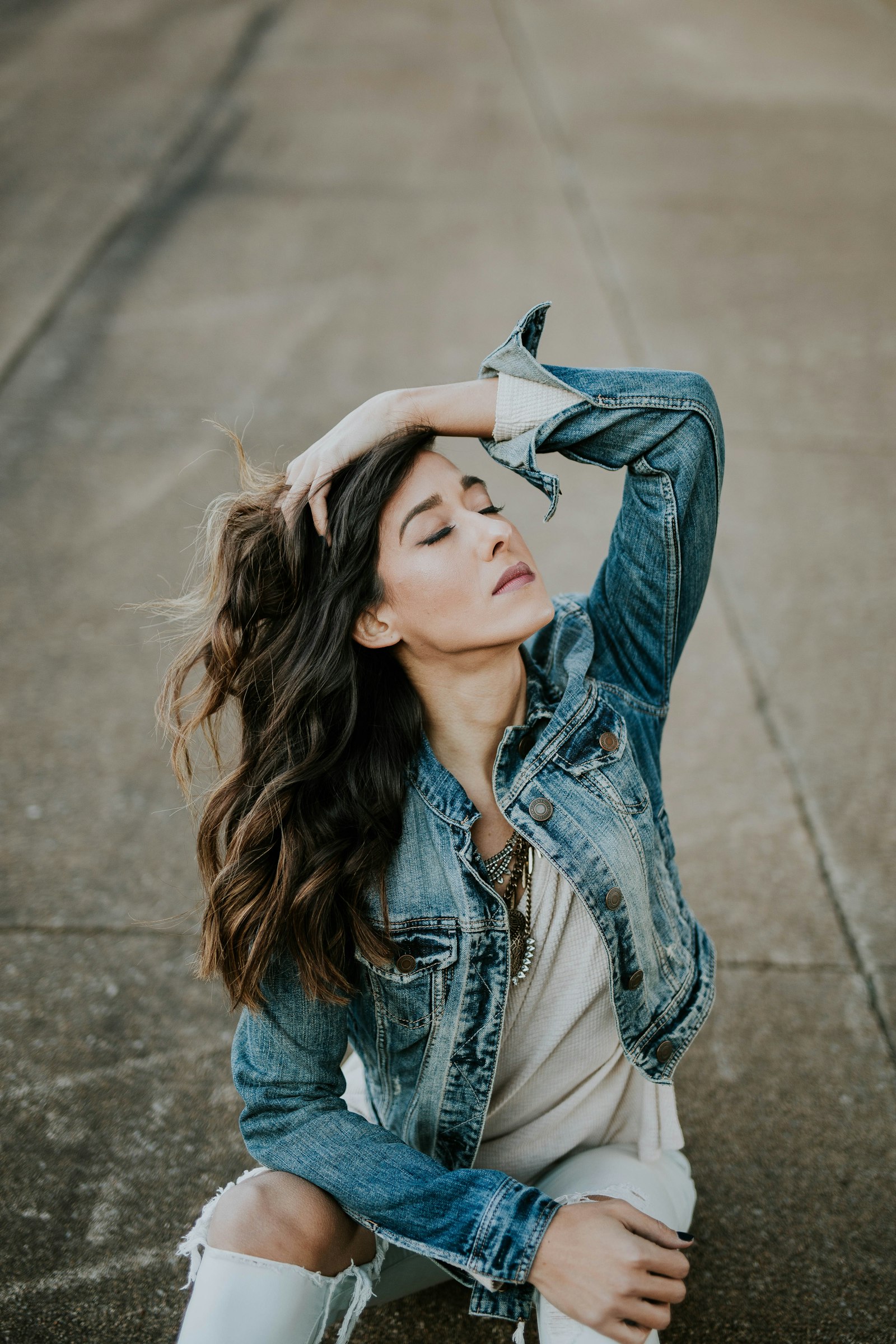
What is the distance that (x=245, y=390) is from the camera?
19.0 feet

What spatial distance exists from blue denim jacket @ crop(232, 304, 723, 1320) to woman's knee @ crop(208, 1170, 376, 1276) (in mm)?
33

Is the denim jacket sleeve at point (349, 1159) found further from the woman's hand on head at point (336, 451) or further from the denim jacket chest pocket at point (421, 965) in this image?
the woman's hand on head at point (336, 451)

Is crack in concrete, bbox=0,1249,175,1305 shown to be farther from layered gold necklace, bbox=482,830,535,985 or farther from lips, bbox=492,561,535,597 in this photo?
lips, bbox=492,561,535,597

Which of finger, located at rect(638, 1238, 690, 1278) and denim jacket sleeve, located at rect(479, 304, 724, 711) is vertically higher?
denim jacket sleeve, located at rect(479, 304, 724, 711)

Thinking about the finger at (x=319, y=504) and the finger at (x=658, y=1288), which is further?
the finger at (x=319, y=504)

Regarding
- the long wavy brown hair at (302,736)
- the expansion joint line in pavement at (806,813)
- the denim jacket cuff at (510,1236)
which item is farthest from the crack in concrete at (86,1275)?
the expansion joint line in pavement at (806,813)

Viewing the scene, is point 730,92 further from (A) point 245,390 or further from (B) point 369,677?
(B) point 369,677

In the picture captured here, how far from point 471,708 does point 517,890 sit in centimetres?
34

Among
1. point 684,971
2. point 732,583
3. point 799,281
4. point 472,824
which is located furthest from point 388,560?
point 799,281

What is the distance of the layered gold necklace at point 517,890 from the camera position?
197 cm

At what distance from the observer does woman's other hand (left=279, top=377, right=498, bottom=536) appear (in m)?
2.00

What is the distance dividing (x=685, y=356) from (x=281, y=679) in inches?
186

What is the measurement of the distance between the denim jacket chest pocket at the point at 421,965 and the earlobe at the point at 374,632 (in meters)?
0.50

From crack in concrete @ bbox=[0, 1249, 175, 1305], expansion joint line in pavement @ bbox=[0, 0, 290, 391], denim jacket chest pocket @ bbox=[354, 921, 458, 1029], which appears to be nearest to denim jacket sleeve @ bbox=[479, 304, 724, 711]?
denim jacket chest pocket @ bbox=[354, 921, 458, 1029]
